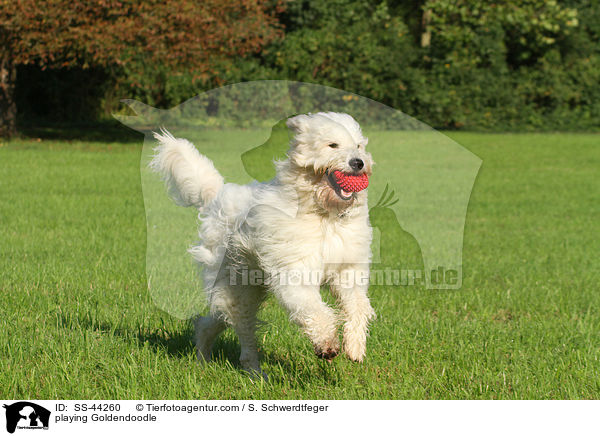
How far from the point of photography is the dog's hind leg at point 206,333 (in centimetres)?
505

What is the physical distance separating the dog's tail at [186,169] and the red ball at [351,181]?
131 centimetres

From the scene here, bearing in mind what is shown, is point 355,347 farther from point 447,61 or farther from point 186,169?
point 447,61

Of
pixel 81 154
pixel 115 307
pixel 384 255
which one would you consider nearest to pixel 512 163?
pixel 81 154

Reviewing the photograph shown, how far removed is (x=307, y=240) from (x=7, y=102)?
72.1 feet

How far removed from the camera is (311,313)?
4082 mm

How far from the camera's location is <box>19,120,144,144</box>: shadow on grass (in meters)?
24.8

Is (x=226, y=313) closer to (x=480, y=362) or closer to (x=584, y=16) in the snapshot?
(x=480, y=362)

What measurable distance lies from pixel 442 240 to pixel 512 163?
1349 cm

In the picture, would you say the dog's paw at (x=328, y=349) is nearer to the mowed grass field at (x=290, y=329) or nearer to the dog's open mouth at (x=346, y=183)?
the mowed grass field at (x=290, y=329)

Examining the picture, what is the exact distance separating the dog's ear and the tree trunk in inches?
846

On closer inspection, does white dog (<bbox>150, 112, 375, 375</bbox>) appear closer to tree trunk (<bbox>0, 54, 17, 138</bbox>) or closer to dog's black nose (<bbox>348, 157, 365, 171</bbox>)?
dog's black nose (<bbox>348, 157, 365, 171</bbox>)

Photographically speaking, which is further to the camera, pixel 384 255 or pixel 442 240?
pixel 442 240

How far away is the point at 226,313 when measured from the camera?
488 cm

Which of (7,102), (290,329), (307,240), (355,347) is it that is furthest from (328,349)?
(7,102)
